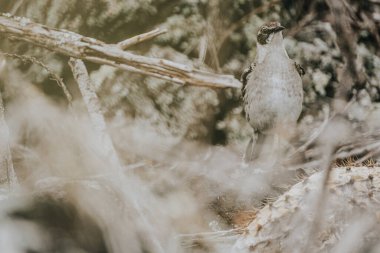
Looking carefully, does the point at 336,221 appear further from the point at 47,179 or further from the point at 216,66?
the point at 47,179

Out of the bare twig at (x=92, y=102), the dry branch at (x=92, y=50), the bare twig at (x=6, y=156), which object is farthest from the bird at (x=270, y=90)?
the bare twig at (x=6, y=156)

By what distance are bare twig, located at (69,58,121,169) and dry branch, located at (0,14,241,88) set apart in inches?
0.9

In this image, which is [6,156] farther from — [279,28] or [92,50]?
[279,28]

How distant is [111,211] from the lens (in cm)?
99

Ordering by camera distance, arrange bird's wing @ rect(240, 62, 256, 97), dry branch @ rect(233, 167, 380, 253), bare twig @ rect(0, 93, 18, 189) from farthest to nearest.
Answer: bird's wing @ rect(240, 62, 256, 97) < bare twig @ rect(0, 93, 18, 189) < dry branch @ rect(233, 167, 380, 253)

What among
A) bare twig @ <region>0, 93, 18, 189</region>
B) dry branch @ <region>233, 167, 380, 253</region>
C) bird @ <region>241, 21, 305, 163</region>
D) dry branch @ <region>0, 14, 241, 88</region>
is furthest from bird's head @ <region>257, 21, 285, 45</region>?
bare twig @ <region>0, 93, 18, 189</region>

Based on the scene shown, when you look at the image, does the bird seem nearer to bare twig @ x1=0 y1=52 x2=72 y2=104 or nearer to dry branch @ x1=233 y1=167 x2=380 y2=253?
dry branch @ x1=233 y1=167 x2=380 y2=253

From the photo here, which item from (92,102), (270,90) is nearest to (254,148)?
(270,90)

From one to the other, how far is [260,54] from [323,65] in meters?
0.20

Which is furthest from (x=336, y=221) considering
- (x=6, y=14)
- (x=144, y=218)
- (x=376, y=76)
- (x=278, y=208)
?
(x=6, y=14)

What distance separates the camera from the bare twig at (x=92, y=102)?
3.46 ft

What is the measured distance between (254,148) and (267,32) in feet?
0.87

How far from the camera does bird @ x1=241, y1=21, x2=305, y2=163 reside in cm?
111

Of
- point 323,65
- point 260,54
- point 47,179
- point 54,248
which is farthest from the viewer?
point 323,65
